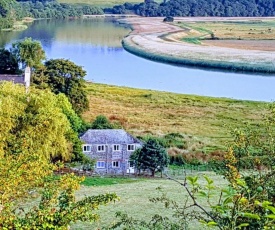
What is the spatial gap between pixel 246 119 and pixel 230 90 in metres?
14.4

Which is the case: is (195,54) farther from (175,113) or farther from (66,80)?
(66,80)

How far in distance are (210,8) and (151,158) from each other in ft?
395

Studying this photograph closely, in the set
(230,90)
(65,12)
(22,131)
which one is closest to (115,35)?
(65,12)

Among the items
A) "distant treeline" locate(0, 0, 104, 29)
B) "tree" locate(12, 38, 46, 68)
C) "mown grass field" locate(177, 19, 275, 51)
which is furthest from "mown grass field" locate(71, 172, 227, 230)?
"distant treeline" locate(0, 0, 104, 29)

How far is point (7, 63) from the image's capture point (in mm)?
44781

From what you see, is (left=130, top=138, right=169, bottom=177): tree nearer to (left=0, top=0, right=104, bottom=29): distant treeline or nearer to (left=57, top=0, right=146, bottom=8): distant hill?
(left=0, top=0, right=104, bottom=29): distant treeline

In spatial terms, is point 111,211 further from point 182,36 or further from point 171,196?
point 182,36

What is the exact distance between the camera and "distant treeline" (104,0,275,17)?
454 feet

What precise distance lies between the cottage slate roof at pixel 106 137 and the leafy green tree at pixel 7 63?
21961mm

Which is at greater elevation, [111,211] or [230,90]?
[111,211]

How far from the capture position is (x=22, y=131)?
62.7 ft

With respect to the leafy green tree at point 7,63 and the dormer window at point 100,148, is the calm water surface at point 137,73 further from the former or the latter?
the dormer window at point 100,148

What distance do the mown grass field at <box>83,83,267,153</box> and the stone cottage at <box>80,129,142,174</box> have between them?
→ 4841mm

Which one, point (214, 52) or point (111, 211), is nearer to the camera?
point (111, 211)
